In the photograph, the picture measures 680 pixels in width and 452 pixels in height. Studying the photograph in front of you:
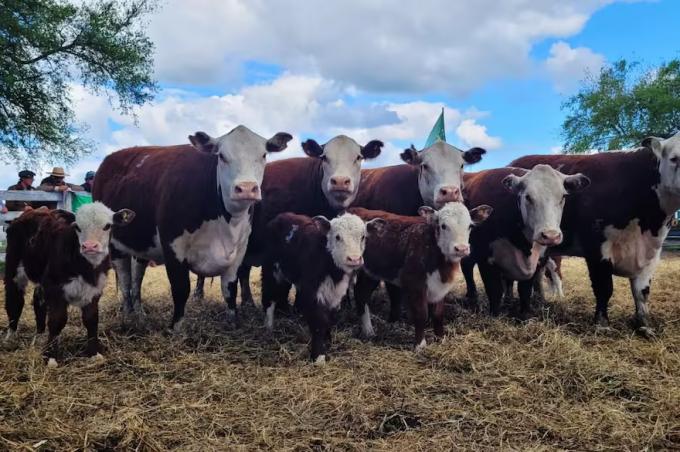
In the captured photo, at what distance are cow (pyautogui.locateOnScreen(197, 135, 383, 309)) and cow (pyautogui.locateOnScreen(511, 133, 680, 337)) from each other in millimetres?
2845

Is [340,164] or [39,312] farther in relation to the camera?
[340,164]

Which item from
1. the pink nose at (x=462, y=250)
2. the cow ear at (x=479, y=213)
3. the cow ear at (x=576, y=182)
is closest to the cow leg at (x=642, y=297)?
the cow ear at (x=576, y=182)

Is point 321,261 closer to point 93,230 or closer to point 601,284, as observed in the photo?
point 93,230

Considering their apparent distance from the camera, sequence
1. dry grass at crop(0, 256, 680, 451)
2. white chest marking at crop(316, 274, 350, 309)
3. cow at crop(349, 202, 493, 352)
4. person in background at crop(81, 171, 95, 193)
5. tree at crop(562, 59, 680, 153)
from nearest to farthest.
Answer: dry grass at crop(0, 256, 680, 451) → white chest marking at crop(316, 274, 350, 309) → cow at crop(349, 202, 493, 352) → person in background at crop(81, 171, 95, 193) → tree at crop(562, 59, 680, 153)

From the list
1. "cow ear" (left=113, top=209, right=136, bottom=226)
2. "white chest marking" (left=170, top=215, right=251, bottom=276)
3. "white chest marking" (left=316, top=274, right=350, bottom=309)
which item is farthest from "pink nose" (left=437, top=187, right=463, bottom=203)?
"cow ear" (left=113, top=209, right=136, bottom=226)

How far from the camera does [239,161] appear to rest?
6344mm

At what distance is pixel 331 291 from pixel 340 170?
193cm

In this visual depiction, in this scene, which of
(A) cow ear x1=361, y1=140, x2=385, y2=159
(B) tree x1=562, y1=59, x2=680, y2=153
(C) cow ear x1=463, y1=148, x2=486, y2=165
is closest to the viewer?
(A) cow ear x1=361, y1=140, x2=385, y2=159

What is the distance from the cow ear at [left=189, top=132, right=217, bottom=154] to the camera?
6621mm

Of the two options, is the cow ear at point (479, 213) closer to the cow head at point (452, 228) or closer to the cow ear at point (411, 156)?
the cow head at point (452, 228)

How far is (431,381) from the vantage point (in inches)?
193

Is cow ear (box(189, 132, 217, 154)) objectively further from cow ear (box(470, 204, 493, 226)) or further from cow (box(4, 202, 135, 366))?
cow ear (box(470, 204, 493, 226))

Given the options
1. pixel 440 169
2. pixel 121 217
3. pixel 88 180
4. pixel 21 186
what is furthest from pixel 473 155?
pixel 21 186

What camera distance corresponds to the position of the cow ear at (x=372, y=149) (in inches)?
304
